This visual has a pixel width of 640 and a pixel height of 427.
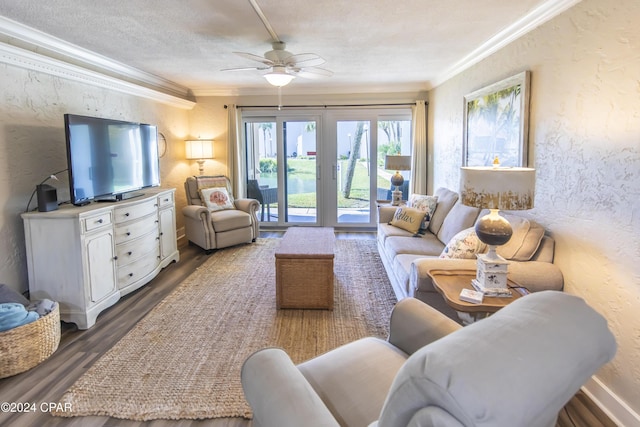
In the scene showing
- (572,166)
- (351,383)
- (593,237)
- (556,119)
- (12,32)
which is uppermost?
(12,32)

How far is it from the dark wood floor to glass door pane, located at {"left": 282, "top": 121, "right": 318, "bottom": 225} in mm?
3137

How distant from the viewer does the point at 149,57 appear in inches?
157

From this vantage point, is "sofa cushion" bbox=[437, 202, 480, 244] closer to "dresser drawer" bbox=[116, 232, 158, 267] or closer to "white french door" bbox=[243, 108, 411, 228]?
"white french door" bbox=[243, 108, 411, 228]

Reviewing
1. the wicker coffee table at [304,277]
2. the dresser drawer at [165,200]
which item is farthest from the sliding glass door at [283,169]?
the wicker coffee table at [304,277]

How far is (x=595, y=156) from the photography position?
2.14 m

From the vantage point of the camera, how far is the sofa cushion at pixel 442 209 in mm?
4077

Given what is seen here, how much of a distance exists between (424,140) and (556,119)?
352 centimetres

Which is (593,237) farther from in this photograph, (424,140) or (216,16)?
(424,140)

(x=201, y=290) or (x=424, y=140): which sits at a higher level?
(x=424, y=140)

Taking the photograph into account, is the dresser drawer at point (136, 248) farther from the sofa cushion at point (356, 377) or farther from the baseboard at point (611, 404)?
the baseboard at point (611, 404)

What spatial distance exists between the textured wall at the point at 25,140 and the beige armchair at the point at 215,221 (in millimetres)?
1750

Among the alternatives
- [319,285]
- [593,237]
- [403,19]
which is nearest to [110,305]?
[319,285]

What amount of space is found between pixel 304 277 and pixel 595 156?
220cm

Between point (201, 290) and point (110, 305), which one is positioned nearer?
point (110, 305)
